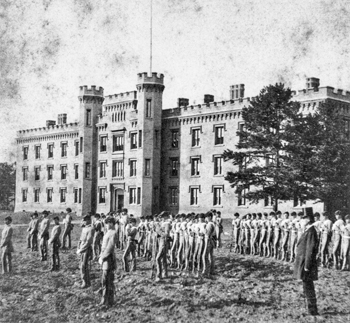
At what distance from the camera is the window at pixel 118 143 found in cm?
4847

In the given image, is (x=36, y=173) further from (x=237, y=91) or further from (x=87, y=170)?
(x=237, y=91)

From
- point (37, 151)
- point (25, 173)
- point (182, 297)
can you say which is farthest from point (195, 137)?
point (182, 297)

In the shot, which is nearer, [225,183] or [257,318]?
[257,318]

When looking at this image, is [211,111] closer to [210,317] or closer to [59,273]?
→ [59,273]

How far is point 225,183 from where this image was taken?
42625 millimetres

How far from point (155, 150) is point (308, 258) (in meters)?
35.3

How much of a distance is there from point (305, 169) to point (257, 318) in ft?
66.2

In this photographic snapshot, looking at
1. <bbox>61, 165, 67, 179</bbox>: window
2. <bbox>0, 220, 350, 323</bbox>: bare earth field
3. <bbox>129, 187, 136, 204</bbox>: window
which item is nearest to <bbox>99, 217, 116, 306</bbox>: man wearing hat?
<bbox>0, 220, 350, 323</bbox>: bare earth field

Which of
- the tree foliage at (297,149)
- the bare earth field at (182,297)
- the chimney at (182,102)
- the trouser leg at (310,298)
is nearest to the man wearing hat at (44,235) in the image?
the bare earth field at (182,297)

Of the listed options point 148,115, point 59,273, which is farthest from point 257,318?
point 148,115

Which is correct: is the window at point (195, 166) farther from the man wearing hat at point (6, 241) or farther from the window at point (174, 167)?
the man wearing hat at point (6, 241)

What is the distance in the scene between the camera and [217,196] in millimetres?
43406

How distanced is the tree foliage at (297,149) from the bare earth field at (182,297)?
41.2 ft

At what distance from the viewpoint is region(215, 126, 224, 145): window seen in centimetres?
4325
